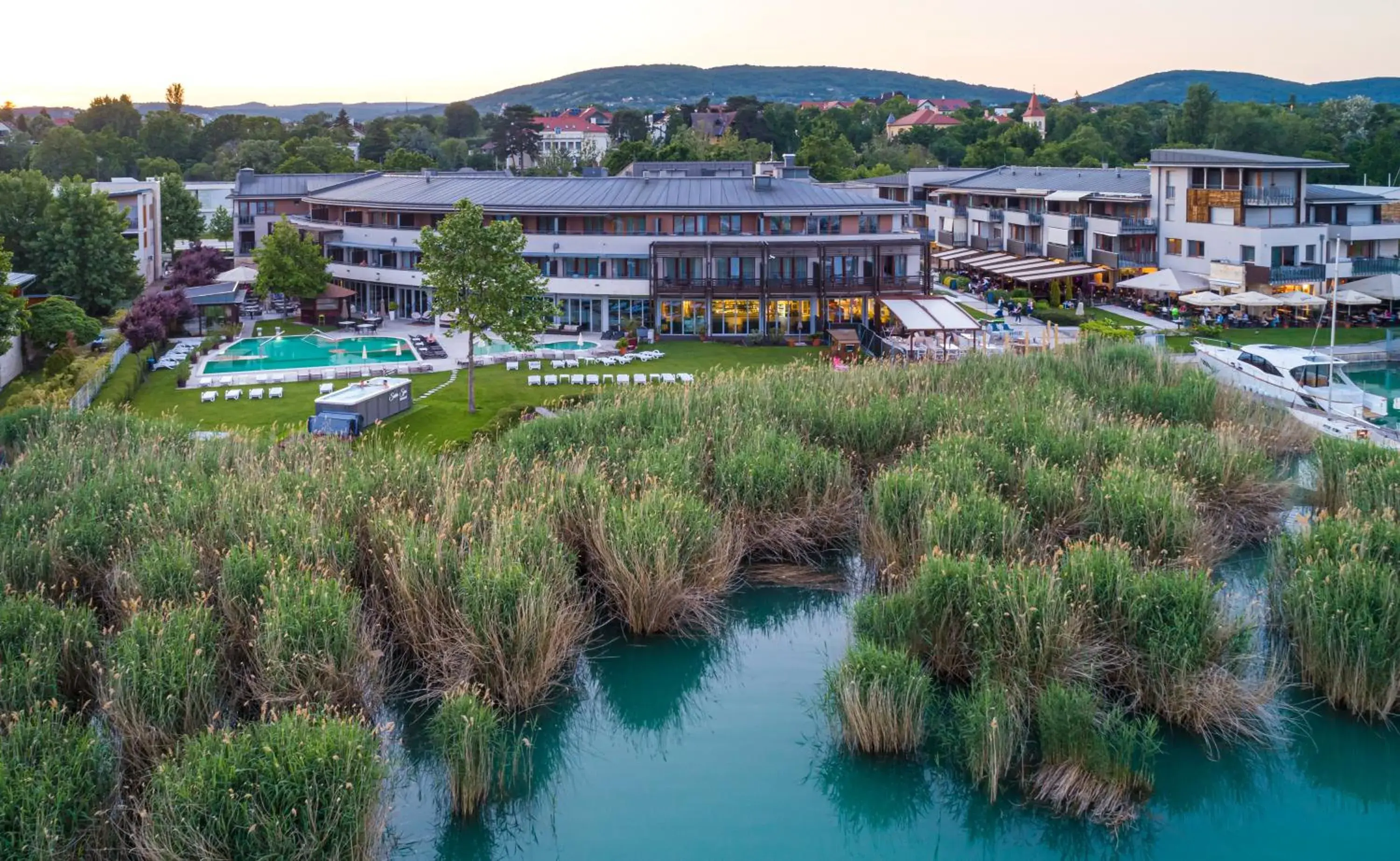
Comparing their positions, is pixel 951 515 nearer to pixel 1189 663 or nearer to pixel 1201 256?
pixel 1189 663

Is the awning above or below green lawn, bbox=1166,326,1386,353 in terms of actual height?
above

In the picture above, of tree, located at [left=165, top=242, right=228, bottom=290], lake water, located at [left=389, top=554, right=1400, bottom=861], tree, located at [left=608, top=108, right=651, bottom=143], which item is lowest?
lake water, located at [left=389, top=554, right=1400, bottom=861]

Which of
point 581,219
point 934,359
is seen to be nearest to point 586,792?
point 934,359

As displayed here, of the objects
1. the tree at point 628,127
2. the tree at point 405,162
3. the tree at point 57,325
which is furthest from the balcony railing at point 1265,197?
the tree at point 628,127

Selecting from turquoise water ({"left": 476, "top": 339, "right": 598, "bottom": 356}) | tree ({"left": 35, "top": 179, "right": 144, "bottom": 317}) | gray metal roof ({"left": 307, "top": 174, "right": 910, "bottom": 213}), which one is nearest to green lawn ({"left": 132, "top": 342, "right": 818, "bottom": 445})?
turquoise water ({"left": 476, "top": 339, "right": 598, "bottom": 356})

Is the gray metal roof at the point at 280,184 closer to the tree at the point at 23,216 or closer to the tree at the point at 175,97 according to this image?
the tree at the point at 23,216

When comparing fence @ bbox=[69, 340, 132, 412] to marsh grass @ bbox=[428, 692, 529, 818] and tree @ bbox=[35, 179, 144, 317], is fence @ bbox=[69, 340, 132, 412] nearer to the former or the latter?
tree @ bbox=[35, 179, 144, 317]

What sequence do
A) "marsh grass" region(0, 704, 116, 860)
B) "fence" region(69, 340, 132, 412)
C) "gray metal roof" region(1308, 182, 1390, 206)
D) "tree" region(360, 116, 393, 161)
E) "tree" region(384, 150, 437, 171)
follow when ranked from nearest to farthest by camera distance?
"marsh grass" region(0, 704, 116, 860) < "fence" region(69, 340, 132, 412) < "gray metal roof" region(1308, 182, 1390, 206) < "tree" region(384, 150, 437, 171) < "tree" region(360, 116, 393, 161)

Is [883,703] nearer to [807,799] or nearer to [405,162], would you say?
[807,799]
